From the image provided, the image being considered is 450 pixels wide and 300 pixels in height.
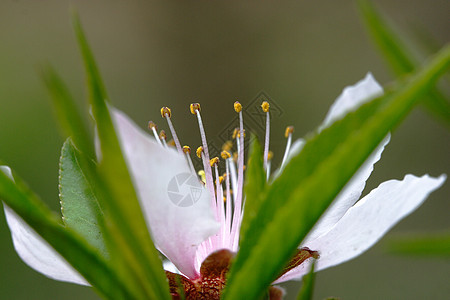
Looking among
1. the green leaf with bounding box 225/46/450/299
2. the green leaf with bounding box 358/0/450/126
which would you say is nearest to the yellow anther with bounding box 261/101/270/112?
the green leaf with bounding box 358/0/450/126

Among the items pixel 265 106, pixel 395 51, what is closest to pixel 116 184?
pixel 265 106

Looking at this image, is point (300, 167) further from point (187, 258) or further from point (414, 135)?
point (414, 135)

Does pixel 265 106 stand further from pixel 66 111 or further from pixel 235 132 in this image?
pixel 66 111

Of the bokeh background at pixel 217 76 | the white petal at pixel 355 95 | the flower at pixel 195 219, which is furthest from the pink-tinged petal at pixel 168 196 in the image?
the bokeh background at pixel 217 76

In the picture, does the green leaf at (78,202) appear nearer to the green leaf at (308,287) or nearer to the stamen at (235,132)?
the green leaf at (308,287)

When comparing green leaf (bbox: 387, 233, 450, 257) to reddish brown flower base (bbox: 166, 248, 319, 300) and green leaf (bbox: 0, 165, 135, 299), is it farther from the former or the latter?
green leaf (bbox: 0, 165, 135, 299)
